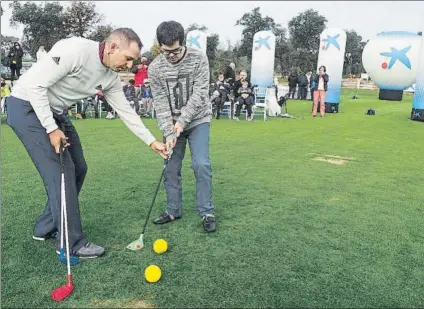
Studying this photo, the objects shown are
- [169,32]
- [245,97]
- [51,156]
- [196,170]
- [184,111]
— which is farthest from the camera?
[245,97]

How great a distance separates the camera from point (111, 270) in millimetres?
3260

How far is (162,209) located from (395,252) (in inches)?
93.6

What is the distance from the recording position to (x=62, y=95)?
3326 mm

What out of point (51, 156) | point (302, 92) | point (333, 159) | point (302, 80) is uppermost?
point (51, 156)

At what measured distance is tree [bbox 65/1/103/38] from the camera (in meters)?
36.2

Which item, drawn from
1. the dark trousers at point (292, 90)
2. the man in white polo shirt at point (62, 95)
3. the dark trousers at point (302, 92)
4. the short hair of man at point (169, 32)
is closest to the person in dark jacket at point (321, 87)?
the dark trousers at point (302, 92)

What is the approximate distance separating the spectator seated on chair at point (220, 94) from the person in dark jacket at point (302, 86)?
38.5ft

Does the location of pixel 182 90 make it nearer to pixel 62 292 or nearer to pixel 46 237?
pixel 46 237

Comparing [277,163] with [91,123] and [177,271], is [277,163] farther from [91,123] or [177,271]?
[91,123]

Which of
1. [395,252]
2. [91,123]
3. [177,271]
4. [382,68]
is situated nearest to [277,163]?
[395,252]

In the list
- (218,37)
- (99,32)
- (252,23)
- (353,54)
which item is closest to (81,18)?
(99,32)

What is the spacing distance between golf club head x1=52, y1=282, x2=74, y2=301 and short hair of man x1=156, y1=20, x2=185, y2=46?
2145mm

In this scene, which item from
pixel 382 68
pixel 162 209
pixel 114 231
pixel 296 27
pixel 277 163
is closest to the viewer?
pixel 114 231

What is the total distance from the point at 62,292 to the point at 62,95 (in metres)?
1.46
